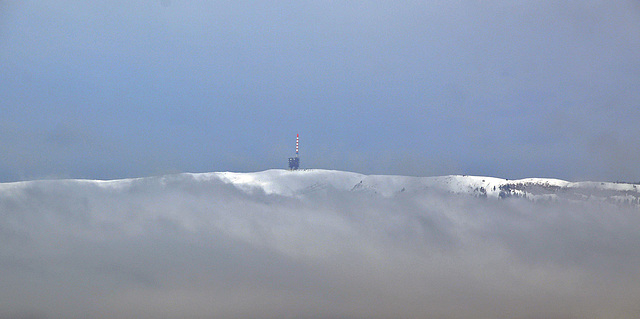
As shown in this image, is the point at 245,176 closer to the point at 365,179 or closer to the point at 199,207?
the point at 199,207

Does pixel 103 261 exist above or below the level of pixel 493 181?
below

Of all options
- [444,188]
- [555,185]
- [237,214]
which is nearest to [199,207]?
[237,214]

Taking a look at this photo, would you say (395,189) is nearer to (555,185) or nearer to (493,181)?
(493,181)

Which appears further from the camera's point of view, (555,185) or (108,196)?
(108,196)

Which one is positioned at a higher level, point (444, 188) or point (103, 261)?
point (444, 188)

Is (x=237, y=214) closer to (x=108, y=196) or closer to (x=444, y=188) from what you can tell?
(x=108, y=196)

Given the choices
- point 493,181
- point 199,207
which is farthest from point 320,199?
point 493,181

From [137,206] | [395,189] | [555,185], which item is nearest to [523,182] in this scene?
[555,185]

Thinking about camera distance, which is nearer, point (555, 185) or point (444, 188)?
point (555, 185)
